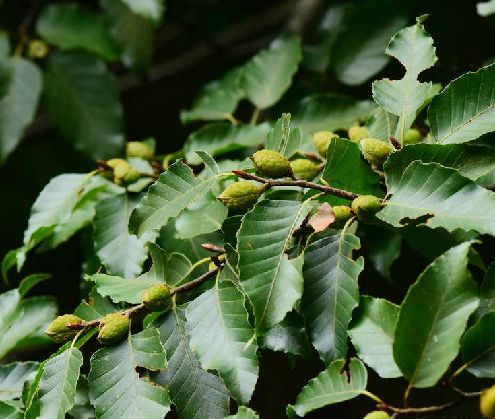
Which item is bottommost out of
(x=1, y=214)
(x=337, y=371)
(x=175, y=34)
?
(x=1, y=214)

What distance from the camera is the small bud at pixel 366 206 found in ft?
2.35

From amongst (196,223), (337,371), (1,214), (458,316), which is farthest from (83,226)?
(1,214)

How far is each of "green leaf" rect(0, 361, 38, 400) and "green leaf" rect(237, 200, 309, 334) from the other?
44 cm

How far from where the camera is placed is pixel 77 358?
2.49 feet

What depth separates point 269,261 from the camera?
699 millimetres

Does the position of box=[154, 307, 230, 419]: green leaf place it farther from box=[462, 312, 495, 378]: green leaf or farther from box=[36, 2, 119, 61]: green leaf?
box=[36, 2, 119, 61]: green leaf

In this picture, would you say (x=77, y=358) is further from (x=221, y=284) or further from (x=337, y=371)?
(x=337, y=371)

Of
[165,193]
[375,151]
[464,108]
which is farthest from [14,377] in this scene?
[464,108]

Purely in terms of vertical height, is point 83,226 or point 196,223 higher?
point 196,223

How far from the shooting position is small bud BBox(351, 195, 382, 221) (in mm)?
717

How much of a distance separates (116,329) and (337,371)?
26 centimetres

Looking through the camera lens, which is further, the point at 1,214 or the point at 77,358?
the point at 1,214

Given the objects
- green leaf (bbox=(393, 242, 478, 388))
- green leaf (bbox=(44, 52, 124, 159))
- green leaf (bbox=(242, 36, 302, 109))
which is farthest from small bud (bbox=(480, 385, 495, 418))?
green leaf (bbox=(44, 52, 124, 159))

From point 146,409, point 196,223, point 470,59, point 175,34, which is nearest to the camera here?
point 146,409
